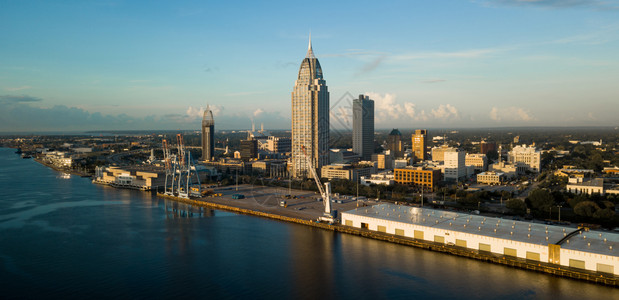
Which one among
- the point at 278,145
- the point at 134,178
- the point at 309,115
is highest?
the point at 309,115

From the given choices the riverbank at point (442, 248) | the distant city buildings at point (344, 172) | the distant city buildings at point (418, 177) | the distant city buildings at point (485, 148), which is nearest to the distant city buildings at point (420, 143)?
the distant city buildings at point (485, 148)

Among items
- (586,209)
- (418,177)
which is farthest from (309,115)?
(586,209)

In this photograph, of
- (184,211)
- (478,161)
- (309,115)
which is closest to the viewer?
(184,211)

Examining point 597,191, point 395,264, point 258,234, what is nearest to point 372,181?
point 597,191

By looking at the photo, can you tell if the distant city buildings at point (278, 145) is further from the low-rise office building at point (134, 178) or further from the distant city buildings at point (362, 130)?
the low-rise office building at point (134, 178)

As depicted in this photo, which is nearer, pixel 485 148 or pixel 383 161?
pixel 383 161

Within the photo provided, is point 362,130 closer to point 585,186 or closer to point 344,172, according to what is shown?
point 344,172
